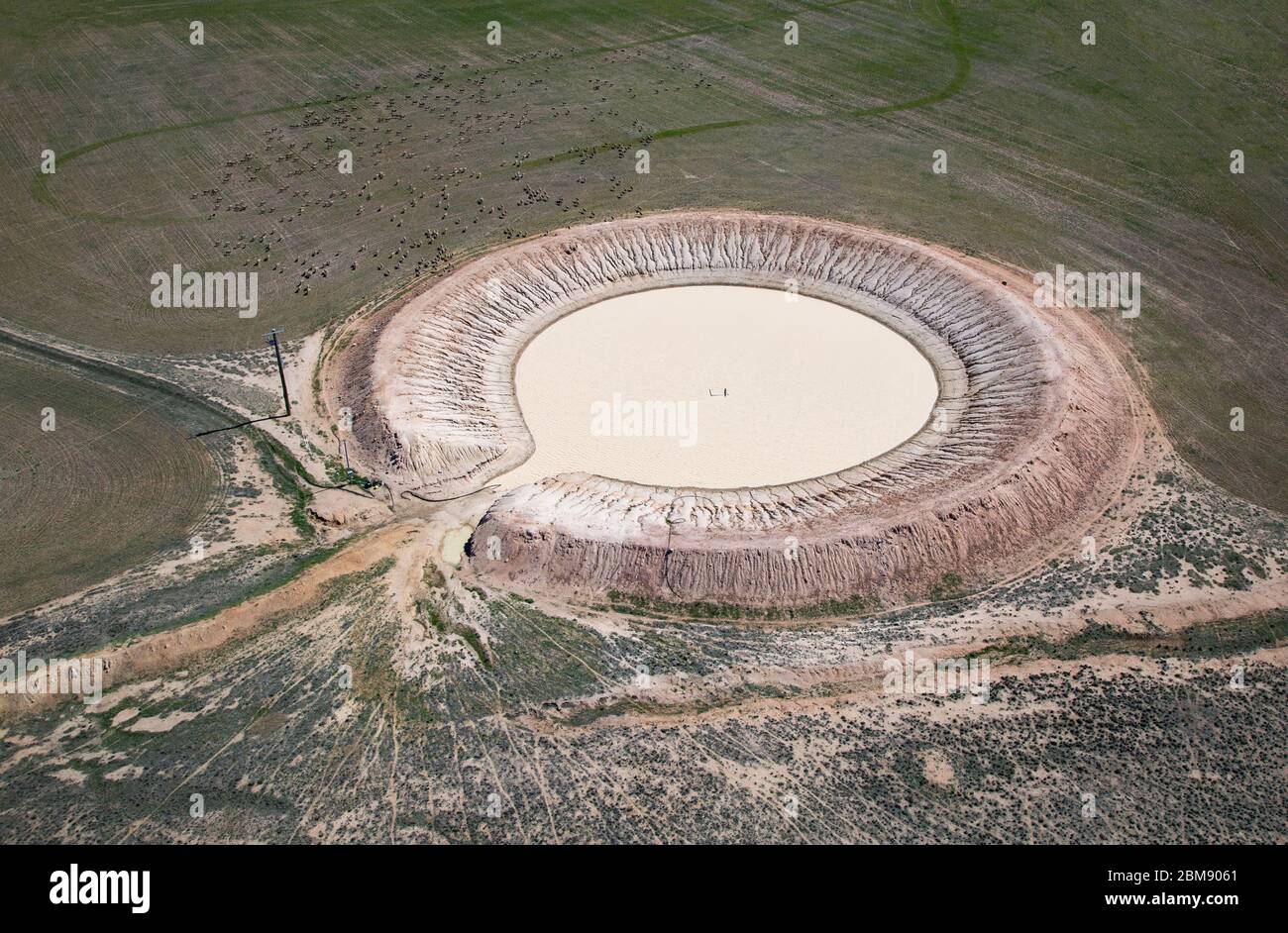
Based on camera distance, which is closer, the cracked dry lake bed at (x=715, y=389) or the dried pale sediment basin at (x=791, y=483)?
the dried pale sediment basin at (x=791, y=483)

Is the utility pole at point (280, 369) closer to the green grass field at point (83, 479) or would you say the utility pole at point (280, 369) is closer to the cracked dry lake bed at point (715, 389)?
the green grass field at point (83, 479)

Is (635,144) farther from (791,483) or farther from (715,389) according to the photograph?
(791,483)

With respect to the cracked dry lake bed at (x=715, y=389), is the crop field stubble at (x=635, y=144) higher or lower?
higher

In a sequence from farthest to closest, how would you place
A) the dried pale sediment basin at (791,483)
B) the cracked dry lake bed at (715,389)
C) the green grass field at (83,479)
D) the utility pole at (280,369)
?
the utility pole at (280,369) < the cracked dry lake bed at (715,389) < the green grass field at (83,479) < the dried pale sediment basin at (791,483)

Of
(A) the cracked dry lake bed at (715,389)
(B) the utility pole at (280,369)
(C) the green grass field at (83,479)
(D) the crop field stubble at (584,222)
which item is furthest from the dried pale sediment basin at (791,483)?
(C) the green grass field at (83,479)

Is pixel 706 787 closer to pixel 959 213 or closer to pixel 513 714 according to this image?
pixel 513 714

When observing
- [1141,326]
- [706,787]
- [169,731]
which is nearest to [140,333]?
[169,731]

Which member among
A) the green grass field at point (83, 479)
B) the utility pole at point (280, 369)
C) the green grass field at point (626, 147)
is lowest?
the green grass field at point (83, 479)

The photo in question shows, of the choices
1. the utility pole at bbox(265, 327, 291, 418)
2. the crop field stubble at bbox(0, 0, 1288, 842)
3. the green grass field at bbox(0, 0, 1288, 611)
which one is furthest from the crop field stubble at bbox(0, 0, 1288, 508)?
the utility pole at bbox(265, 327, 291, 418)
